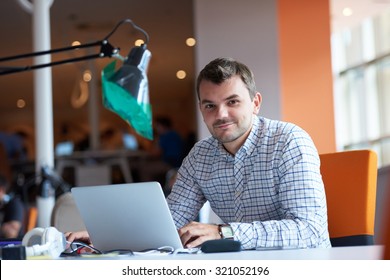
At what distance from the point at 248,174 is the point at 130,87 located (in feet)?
2.36

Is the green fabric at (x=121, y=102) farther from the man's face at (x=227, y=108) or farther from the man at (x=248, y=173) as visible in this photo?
the man's face at (x=227, y=108)

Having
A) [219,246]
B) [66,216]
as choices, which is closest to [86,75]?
[66,216]

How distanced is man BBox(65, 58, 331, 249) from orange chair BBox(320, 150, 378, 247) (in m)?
0.21

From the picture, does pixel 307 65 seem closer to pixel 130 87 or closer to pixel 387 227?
pixel 130 87

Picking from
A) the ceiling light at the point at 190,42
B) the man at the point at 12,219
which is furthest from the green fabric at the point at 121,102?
the ceiling light at the point at 190,42

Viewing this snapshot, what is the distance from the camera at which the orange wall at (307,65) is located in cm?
643

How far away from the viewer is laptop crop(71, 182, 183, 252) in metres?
2.05

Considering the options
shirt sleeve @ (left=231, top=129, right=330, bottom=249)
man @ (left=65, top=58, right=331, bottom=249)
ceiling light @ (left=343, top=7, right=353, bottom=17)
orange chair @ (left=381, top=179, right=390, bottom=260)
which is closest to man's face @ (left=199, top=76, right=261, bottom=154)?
man @ (left=65, top=58, right=331, bottom=249)

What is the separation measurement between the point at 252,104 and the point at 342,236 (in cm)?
53

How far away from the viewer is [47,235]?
6.70ft

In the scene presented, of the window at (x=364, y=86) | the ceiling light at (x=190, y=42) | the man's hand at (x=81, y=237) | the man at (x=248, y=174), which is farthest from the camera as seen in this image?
the ceiling light at (x=190, y=42)

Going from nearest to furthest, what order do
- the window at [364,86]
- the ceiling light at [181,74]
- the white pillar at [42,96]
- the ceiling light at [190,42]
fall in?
the white pillar at [42,96] → the window at [364,86] → the ceiling light at [190,42] → the ceiling light at [181,74]

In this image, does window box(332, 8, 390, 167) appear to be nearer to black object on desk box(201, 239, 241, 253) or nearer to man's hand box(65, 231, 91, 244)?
man's hand box(65, 231, 91, 244)
